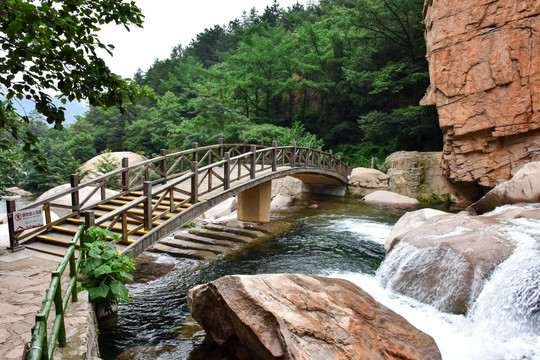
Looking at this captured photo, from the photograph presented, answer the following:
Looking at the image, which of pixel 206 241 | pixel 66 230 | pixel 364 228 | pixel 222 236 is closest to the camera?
pixel 66 230

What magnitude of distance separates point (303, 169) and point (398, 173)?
5.78 m

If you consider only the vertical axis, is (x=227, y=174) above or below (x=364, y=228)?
above

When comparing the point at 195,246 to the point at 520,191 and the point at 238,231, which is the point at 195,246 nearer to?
the point at 238,231

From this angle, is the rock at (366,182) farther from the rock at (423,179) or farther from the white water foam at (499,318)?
the white water foam at (499,318)

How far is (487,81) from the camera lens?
12188mm

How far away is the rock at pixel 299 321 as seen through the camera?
11.4 ft

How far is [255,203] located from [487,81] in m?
9.26

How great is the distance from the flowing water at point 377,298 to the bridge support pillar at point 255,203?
311cm


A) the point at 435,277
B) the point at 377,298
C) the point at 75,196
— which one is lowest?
the point at 377,298

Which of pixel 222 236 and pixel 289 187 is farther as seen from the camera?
pixel 289 187

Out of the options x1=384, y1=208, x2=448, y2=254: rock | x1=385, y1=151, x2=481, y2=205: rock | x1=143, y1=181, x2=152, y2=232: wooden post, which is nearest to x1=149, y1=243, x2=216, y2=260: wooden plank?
x1=143, y1=181, x2=152, y2=232: wooden post

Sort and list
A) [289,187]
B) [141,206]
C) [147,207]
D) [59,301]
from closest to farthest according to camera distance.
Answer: [59,301], [147,207], [141,206], [289,187]

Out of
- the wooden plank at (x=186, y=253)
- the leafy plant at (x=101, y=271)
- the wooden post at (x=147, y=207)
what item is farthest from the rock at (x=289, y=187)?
the leafy plant at (x=101, y=271)

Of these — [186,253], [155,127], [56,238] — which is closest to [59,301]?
[56,238]
